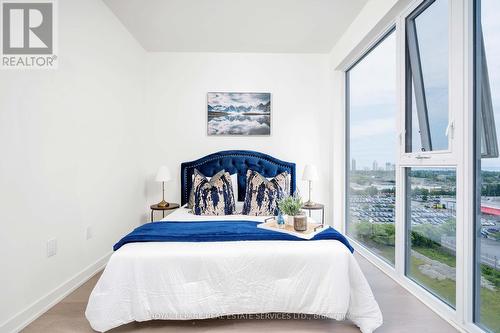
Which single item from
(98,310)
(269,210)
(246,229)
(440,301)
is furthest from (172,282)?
(440,301)

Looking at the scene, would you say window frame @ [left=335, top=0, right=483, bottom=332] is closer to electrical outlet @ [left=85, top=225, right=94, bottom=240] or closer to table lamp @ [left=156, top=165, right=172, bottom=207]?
table lamp @ [left=156, top=165, right=172, bottom=207]

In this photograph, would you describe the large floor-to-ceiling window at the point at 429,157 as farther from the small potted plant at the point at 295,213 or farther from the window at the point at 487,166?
the small potted plant at the point at 295,213

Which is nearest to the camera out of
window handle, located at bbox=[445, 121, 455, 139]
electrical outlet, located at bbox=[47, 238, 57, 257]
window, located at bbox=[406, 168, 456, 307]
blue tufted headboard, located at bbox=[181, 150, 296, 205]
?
window handle, located at bbox=[445, 121, 455, 139]

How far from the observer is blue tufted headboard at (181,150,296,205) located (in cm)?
390

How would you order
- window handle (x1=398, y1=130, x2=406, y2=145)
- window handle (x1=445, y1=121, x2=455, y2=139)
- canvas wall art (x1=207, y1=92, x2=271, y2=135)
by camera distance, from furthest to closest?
canvas wall art (x1=207, y1=92, x2=271, y2=135)
window handle (x1=398, y1=130, x2=406, y2=145)
window handle (x1=445, y1=121, x2=455, y2=139)

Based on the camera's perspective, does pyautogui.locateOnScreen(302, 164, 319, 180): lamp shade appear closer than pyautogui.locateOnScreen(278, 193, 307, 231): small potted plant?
No

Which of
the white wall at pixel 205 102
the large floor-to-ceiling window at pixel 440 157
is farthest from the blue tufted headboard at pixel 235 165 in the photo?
the large floor-to-ceiling window at pixel 440 157

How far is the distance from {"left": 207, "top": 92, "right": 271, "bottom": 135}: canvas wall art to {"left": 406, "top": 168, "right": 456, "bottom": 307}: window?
222cm

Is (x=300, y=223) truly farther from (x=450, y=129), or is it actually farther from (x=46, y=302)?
(x=46, y=302)

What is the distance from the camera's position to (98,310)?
181 cm

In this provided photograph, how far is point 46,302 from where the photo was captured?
218cm

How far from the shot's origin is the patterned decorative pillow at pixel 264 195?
309 cm

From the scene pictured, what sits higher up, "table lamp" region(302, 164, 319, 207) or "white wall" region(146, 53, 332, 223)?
"white wall" region(146, 53, 332, 223)

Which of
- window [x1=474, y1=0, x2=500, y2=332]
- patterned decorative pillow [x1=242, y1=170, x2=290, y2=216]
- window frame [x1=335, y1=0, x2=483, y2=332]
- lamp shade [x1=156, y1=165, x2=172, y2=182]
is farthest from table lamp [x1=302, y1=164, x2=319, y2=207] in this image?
window [x1=474, y1=0, x2=500, y2=332]
